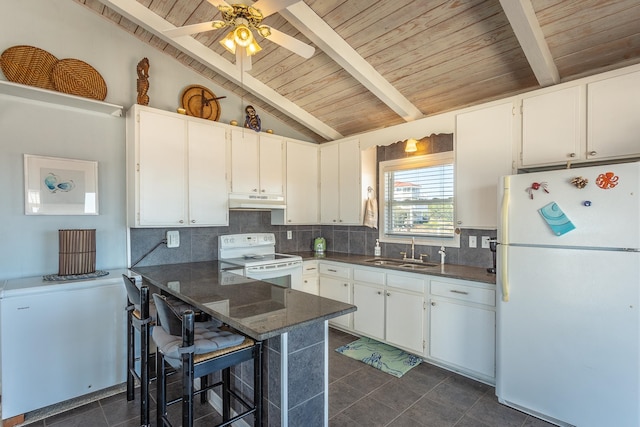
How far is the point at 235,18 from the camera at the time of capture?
1886mm

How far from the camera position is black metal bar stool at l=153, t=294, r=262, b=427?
1369 millimetres

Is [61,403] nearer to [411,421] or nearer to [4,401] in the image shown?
[4,401]

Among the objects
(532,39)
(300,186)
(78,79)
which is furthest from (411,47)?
(78,79)

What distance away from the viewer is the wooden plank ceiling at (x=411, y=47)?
84.6 inches

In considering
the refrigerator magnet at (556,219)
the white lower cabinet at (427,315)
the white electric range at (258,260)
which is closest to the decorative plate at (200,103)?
the white electric range at (258,260)

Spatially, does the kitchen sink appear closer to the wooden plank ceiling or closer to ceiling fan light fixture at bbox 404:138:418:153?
ceiling fan light fixture at bbox 404:138:418:153

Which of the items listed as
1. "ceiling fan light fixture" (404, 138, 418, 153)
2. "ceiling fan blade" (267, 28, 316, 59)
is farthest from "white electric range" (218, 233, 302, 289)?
"ceiling fan blade" (267, 28, 316, 59)

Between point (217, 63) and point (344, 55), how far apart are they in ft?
4.37

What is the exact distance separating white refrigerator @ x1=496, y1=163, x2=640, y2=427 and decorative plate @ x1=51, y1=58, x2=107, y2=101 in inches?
137

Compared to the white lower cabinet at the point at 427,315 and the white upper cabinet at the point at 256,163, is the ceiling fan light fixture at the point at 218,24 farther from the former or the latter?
the white lower cabinet at the point at 427,315

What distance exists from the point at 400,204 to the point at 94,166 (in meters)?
3.17

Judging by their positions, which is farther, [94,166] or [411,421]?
[94,166]

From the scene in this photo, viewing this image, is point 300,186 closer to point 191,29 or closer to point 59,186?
point 191,29

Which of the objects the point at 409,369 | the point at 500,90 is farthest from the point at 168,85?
the point at 409,369
